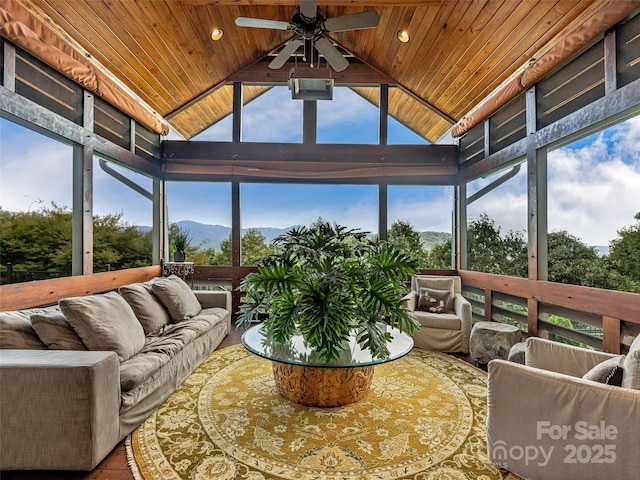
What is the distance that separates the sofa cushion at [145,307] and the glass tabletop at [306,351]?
95 cm

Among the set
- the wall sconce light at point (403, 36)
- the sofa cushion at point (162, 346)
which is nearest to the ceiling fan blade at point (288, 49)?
the wall sconce light at point (403, 36)

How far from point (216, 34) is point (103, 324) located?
3603 mm

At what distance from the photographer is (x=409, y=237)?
194 inches

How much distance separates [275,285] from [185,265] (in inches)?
106

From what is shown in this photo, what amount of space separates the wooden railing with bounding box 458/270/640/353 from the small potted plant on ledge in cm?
425

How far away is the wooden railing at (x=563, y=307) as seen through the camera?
91.8 inches

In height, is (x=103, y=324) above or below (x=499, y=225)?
below

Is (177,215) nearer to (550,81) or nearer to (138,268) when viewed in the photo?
(138,268)

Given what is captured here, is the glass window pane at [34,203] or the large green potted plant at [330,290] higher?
the glass window pane at [34,203]

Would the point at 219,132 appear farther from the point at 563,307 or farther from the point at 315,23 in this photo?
the point at 563,307

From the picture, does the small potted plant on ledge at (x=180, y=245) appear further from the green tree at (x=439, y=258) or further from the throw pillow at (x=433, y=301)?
the green tree at (x=439, y=258)

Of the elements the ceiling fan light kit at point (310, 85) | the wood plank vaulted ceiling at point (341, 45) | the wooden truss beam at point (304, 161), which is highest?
the wood plank vaulted ceiling at point (341, 45)

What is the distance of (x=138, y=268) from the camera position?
414 centimetres

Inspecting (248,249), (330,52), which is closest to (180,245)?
(248,249)
